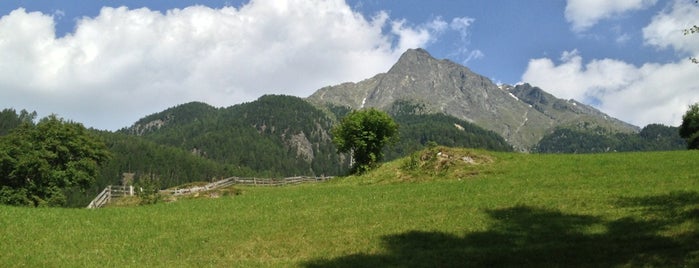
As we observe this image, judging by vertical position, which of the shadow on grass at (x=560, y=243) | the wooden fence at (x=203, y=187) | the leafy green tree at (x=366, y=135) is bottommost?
the shadow on grass at (x=560, y=243)

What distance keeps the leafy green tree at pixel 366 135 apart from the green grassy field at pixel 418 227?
77.7 feet

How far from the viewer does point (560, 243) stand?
21.1 metres

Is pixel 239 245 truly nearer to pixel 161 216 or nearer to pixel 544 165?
pixel 161 216

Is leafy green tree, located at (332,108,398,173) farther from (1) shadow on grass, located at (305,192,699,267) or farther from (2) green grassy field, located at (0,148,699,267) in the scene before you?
(1) shadow on grass, located at (305,192,699,267)

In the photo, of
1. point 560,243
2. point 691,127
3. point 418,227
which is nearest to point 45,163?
point 418,227

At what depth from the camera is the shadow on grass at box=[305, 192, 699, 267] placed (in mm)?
18375

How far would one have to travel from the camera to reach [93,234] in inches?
1116

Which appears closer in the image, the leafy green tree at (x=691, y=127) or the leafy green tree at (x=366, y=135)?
the leafy green tree at (x=366, y=135)

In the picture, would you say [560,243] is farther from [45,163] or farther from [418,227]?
[45,163]

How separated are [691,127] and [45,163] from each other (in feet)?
293

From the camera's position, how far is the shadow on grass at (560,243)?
1838 centimetres

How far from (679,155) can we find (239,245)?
37531mm

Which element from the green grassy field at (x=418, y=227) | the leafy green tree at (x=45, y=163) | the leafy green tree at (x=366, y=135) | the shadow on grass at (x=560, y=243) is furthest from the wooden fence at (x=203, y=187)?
the shadow on grass at (x=560, y=243)

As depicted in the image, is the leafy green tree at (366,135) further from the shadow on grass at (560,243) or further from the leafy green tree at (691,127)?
the leafy green tree at (691,127)
